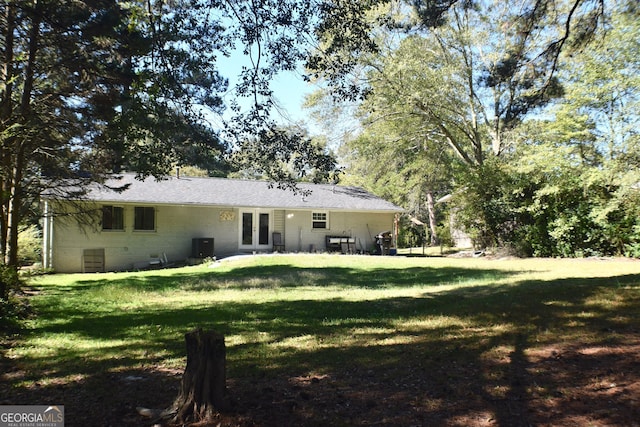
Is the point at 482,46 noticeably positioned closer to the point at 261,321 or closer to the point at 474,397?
the point at 261,321

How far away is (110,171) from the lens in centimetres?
1321

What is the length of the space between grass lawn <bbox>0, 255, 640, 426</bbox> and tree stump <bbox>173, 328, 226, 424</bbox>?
0.18m

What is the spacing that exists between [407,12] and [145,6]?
17.5ft

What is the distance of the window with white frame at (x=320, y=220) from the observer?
→ 22.6 meters

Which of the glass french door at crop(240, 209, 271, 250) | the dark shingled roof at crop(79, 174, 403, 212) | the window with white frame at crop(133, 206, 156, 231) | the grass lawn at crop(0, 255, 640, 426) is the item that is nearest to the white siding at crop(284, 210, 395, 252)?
the dark shingled roof at crop(79, 174, 403, 212)

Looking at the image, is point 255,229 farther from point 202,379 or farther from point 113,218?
point 202,379

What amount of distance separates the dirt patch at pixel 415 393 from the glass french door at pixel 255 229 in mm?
16843

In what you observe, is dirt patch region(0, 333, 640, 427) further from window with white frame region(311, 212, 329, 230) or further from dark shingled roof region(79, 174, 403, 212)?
window with white frame region(311, 212, 329, 230)

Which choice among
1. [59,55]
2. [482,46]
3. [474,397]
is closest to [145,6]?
[59,55]

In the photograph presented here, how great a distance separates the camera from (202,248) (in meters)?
19.9

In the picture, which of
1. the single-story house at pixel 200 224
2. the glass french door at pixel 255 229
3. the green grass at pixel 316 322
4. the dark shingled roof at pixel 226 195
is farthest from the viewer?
the glass french door at pixel 255 229

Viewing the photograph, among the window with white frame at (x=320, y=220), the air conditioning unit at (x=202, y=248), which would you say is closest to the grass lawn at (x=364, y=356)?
the air conditioning unit at (x=202, y=248)

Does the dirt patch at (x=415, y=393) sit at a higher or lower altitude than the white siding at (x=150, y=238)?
lower

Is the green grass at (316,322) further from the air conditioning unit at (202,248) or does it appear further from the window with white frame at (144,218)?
the air conditioning unit at (202,248)
